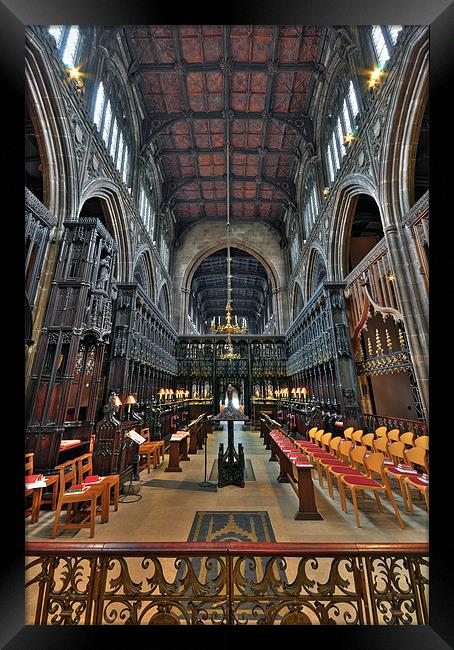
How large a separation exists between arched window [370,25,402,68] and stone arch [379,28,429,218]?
3.20ft

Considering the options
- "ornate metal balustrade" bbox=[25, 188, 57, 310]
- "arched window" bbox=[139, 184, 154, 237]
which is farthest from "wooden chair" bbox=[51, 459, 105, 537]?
"arched window" bbox=[139, 184, 154, 237]

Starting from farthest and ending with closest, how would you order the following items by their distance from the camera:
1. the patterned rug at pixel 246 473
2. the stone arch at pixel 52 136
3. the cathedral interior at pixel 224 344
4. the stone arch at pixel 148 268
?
the stone arch at pixel 148 268 → the patterned rug at pixel 246 473 → the stone arch at pixel 52 136 → the cathedral interior at pixel 224 344

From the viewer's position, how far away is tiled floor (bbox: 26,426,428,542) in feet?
13.3

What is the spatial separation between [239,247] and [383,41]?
52.6 feet

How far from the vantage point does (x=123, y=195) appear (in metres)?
12.1

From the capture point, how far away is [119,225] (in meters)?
12.2

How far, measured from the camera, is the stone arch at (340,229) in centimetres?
1180

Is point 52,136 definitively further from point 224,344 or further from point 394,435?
point 224,344

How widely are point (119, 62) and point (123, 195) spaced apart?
17.9ft

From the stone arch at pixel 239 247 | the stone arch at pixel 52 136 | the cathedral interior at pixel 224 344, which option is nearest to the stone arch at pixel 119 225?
the cathedral interior at pixel 224 344
